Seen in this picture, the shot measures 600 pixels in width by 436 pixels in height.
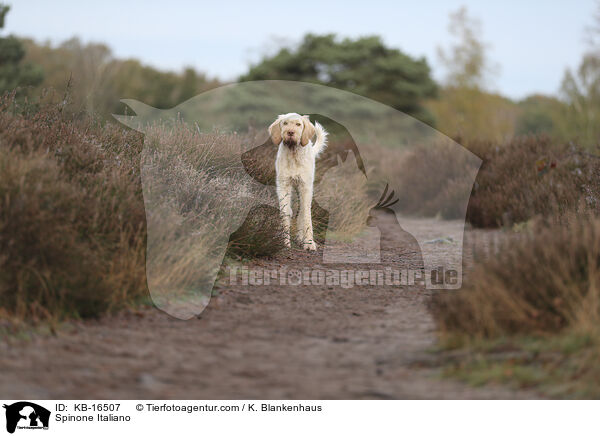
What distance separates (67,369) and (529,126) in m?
38.9

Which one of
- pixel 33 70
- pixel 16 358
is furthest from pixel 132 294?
pixel 33 70

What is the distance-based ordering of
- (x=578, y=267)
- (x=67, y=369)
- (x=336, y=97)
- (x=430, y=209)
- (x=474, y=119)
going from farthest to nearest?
(x=474, y=119) < (x=336, y=97) < (x=430, y=209) < (x=578, y=267) < (x=67, y=369)

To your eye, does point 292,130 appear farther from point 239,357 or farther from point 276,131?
point 239,357

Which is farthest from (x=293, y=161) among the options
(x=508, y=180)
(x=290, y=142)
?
(x=508, y=180)

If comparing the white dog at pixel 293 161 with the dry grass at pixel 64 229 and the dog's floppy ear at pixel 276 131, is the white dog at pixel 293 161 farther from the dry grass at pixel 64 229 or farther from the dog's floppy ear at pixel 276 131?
the dry grass at pixel 64 229

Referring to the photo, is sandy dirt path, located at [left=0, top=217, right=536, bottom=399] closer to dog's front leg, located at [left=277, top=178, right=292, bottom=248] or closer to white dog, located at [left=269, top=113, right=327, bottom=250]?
dog's front leg, located at [left=277, top=178, right=292, bottom=248]

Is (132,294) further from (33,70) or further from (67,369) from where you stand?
(33,70)

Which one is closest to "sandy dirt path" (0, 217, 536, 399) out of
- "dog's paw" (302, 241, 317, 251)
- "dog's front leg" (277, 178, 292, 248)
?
"dog's front leg" (277, 178, 292, 248)

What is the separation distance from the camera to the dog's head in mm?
6746

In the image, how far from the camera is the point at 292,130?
6.73 metres

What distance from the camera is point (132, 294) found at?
177 inches

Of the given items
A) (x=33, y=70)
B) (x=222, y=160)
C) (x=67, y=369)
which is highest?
(x=33, y=70)

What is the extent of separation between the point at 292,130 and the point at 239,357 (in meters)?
3.65

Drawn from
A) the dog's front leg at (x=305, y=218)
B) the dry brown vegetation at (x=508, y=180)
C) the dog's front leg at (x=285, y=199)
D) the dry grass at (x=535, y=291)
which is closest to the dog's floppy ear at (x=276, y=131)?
the dog's front leg at (x=285, y=199)
